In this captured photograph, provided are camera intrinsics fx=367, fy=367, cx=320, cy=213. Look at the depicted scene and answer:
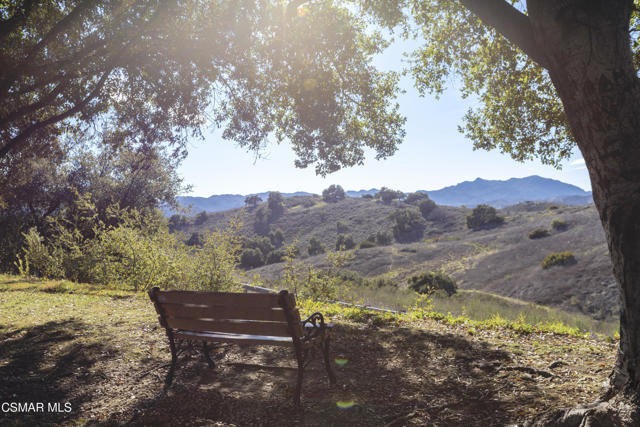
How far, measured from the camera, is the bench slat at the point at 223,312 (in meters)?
3.74

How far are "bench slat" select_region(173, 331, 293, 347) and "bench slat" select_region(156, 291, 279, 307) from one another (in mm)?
404

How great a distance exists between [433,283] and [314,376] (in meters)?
19.5

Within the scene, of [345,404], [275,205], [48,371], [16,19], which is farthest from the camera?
[275,205]

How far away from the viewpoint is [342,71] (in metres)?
9.40

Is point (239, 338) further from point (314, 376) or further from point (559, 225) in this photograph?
point (559, 225)

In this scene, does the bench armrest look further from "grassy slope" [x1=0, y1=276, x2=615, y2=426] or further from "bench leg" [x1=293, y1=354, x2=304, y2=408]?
"grassy slope" [x1=0, y1=276, x2=615, y2=426]

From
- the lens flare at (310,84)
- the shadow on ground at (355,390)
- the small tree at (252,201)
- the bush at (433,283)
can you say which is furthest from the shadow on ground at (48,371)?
the small tree at (252,201)

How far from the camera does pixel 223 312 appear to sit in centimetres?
399

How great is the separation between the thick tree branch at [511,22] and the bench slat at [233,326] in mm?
3772

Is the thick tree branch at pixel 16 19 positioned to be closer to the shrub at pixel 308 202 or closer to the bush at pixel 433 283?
the bush at pixel 433 283

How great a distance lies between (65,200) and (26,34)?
16614mm

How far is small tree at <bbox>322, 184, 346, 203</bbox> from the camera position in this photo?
342 feet

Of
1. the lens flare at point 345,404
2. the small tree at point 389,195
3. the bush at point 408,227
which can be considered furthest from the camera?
the small tree at point 389,195

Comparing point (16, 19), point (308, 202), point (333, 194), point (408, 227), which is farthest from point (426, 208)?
point (16, 19)
